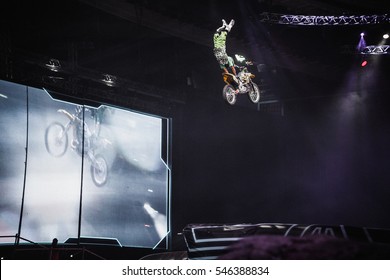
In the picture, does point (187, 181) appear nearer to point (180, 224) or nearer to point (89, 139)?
point (180, 224)

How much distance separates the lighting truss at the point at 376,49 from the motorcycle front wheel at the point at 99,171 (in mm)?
6269

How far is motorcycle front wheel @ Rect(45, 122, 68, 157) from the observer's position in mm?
8426

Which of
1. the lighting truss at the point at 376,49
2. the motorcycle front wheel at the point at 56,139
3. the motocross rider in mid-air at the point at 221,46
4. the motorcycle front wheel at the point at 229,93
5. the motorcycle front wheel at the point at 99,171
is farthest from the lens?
the lighting truss at the point at 376,49

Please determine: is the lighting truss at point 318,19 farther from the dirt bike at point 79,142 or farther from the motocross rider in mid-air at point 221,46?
the dirt bike at point 79,142

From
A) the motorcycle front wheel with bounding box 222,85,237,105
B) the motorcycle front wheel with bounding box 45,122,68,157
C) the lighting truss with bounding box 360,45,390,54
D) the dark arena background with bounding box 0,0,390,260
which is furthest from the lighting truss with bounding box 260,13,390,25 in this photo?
the motorcycle front wheel with bounding box 45,122,68,157

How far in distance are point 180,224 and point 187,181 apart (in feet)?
3.53

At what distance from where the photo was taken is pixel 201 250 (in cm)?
303

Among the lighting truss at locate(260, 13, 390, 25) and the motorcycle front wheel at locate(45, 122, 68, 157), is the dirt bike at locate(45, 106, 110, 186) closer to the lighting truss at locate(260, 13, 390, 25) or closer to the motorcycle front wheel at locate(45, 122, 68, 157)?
the motorcycle front wheel at locate(45, 122, 68, 157)

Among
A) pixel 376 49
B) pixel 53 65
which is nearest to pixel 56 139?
pixel 53 65

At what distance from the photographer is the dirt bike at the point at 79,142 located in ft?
27.9

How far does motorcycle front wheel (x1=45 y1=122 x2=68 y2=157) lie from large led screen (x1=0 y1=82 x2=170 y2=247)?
2cm

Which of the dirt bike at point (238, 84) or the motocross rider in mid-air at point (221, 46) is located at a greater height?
the motocross rider in mid-air at point (221, 46)

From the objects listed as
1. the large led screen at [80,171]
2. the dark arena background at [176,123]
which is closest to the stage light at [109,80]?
the dark arena background at [176,123]
